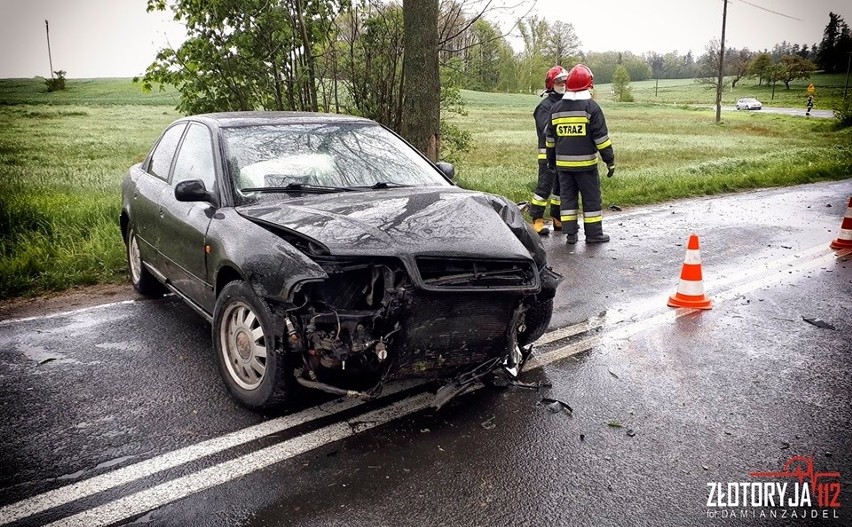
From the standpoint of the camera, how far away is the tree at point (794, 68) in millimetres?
78312

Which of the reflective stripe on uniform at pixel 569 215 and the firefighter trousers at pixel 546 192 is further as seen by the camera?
the firefighter trousers at pixel 546 192

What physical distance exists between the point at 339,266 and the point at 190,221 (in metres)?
1.54

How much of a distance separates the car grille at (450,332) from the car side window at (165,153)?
9.30 ft

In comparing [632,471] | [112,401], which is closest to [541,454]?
[632,471]

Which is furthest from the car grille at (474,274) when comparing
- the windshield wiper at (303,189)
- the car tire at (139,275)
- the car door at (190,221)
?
the car tire at (139,275)

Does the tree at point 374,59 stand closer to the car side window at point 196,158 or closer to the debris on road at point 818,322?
the car side window at point 196,158

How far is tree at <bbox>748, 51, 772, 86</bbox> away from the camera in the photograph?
87375 millimetres

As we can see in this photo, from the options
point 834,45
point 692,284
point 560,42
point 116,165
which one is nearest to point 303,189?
point 692,284

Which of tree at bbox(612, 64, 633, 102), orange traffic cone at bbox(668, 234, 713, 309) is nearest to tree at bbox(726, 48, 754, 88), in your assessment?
tree at bbox(612, 64, 633, 102)

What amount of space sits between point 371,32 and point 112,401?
26.1ft

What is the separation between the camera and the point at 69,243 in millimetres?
7348

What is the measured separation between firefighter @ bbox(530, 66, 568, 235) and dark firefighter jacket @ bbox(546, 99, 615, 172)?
60cm

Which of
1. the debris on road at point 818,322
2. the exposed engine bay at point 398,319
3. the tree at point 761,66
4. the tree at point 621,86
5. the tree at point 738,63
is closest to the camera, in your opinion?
the exposed engine bay at point 398,319

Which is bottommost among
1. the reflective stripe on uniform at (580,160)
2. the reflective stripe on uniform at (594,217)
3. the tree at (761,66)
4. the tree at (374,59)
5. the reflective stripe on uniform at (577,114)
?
the reflective stripe on uniform at (594,217)
